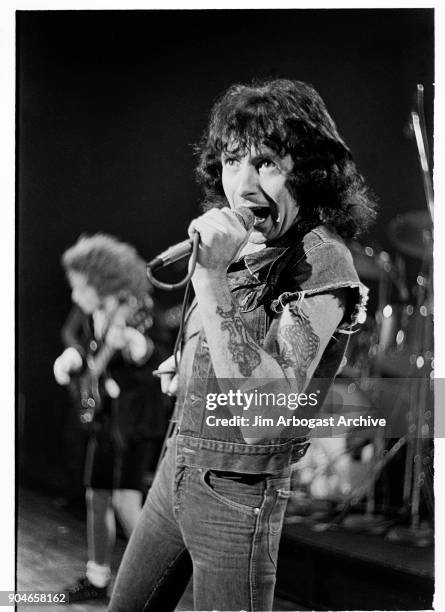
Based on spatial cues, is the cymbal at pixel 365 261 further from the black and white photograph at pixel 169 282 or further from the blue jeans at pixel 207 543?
the blue jeans at pixel 207 543

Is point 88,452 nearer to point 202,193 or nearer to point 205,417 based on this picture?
point 205,417

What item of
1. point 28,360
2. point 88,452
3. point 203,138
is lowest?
point 88,452

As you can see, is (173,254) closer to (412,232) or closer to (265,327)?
(265,327)

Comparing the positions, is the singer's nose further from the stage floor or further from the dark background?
the stage floor

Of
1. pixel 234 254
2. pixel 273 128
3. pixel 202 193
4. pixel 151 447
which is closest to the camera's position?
pixel 234 254

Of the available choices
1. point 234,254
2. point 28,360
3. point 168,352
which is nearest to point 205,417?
point 234,254

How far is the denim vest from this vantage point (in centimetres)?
122

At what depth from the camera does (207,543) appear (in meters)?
1.15

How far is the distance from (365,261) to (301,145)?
1.50 feet

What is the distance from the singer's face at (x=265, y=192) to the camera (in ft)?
4.47

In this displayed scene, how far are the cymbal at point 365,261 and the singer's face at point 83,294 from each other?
0.74 metres

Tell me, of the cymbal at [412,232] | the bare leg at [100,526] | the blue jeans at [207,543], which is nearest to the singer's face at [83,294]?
the bare leg at [100,526]
